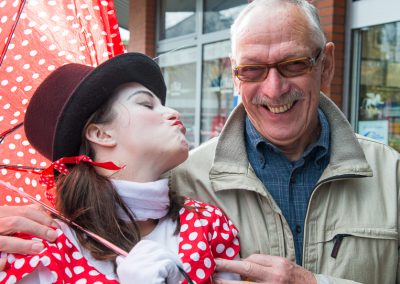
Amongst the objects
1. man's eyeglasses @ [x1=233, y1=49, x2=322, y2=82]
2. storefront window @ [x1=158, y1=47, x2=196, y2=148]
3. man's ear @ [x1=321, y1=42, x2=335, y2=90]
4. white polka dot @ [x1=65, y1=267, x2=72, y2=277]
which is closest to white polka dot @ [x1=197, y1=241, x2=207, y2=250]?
white polka dot @ [x1=65, y1=267, x2=72, y2=277]

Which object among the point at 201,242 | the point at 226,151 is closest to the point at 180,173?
the point at 226,151

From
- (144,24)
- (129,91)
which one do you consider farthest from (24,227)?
(144,24)

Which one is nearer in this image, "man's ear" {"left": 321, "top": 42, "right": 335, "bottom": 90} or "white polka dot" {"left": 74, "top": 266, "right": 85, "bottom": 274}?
"white polka dot" {"left": 74, "top": 266, "right": 85, "bottom": 274}

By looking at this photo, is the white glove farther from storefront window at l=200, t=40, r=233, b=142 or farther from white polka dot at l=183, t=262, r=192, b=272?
storefront window at l=200, t=40, r=233, b=142

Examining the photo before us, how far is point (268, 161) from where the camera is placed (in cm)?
234

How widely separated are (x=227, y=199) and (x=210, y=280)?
50 cm

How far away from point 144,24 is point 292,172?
755cm

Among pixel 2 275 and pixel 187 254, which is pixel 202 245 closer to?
pixel 187 254

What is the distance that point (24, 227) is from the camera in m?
1.61

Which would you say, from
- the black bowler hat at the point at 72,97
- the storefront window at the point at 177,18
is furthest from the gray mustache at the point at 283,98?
the storefront window at the point at 177,18

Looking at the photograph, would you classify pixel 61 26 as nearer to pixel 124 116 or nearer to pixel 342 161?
pixel 124 116

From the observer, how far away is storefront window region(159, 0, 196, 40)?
872 cm

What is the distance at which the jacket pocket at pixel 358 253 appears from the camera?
6.91 feet

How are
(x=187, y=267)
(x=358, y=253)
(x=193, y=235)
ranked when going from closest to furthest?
(x=187, y=267) → (x=193, y=235) → (x=358, y=253)
